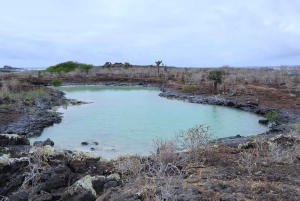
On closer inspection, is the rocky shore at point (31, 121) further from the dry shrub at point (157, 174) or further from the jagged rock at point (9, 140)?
the dry shrub at point (157, 174)

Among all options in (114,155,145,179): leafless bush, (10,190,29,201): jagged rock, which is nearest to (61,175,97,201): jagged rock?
(10,190,29,201): jagged rock

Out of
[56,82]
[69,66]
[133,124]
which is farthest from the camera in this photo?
[69,66]

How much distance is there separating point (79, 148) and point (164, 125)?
15.3 feet

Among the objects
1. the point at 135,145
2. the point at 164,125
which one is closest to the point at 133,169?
the point at 135,145

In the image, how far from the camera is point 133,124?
12.7 meters

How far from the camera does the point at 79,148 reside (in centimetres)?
919

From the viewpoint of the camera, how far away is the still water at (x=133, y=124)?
9.75 metres

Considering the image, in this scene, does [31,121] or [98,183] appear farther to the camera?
[31,121]

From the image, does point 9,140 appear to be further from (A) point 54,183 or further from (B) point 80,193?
(B) point 80,193

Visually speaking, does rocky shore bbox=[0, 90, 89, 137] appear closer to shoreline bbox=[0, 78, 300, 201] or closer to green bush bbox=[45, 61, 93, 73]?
shoreline bbox=[0, 78, 300, 201]

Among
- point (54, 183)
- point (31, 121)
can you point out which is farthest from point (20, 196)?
point (31, 121)

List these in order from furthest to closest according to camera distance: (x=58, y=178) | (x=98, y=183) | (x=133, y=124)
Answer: (x=133, y=124) → (x=58, y=178) → (x=98, y=183)

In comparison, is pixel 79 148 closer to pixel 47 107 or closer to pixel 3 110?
pixel 3 110

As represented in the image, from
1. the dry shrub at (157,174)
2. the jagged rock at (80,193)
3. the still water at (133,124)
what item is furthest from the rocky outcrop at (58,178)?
the still water at (133,124)
